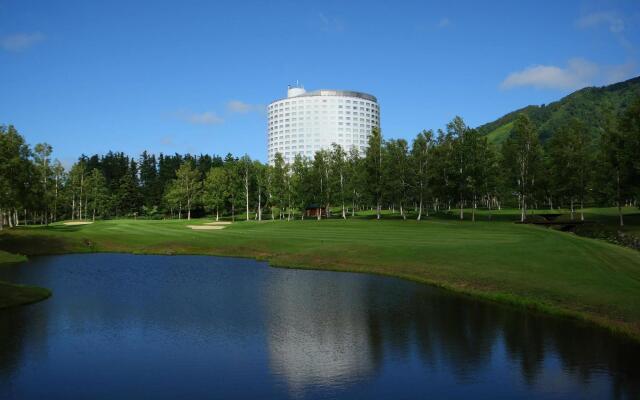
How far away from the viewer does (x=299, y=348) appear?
26.4 meters

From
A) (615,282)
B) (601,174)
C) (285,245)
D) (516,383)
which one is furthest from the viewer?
(601,174)

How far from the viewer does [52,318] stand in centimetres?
3306

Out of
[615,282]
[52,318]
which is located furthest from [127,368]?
[615,282]

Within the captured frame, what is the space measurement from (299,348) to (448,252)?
98.2 feet

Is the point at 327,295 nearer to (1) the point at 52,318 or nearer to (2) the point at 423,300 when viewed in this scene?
(2) the point at 423,300

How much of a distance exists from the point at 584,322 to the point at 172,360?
24.3 meters

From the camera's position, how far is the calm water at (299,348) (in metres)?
20.9

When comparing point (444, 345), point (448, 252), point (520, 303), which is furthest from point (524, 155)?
point (444, 345)

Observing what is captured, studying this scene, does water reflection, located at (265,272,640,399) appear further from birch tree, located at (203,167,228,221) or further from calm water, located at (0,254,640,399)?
birch tree, located at (203,167,228,221)

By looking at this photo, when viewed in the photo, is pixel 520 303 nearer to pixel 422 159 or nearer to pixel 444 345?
pixel 444 345

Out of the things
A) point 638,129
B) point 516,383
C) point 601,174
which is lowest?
point 516,383

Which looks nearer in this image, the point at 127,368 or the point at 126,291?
the point at 127,368

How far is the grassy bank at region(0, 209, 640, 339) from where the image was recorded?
34.3m

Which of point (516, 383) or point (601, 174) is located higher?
point (601, 174)
